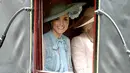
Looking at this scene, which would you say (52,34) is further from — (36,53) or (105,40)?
(105,40)

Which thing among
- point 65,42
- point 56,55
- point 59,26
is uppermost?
point 59,26

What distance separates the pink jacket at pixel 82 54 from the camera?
14.0ft

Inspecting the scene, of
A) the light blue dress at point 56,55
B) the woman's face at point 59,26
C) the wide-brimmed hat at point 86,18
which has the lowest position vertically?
the light blue dress at point 56,55

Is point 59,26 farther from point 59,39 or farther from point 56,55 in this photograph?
point 56,55

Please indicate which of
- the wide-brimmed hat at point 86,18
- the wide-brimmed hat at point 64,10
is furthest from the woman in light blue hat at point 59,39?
the wide-brimmed hat at point 86,18

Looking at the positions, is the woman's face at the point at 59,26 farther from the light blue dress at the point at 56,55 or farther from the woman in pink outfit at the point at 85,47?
the woman in pink outfit at the point at 85,47

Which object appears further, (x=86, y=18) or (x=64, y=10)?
(x=86, y=18)

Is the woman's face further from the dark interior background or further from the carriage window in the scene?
the dark interior background

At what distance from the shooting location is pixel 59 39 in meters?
4.31

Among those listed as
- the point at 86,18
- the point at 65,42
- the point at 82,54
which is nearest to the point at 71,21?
the point at 86,18

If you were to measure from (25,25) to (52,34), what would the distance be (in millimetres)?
321

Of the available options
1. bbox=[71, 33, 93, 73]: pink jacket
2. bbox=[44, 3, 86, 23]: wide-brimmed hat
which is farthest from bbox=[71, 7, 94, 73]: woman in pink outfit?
bbox=[44, 3, 86, 23]: wide-brimmed hat

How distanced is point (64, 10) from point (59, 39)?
288 millimetres

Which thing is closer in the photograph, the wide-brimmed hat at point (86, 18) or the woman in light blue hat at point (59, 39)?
the woman in light blue hat at point (59, 39)
